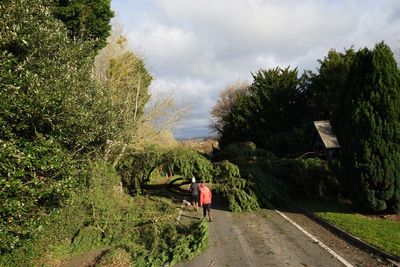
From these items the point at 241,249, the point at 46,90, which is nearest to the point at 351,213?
the point at 241,249

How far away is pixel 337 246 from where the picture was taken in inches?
499

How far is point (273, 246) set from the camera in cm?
1307

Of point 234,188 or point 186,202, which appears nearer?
point 234,188

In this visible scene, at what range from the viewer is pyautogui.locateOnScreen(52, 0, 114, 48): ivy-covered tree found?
17438 mm

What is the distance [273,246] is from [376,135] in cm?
700

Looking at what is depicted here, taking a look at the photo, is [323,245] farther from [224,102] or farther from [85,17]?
[224,102]

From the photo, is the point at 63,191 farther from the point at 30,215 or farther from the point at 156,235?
the point at 156,235

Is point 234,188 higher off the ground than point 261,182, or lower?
lower

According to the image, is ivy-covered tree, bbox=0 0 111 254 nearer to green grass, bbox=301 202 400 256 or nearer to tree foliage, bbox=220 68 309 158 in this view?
green grass, bbox=301 202 400 256

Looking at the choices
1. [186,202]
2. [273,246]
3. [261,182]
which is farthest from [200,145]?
[273,246]

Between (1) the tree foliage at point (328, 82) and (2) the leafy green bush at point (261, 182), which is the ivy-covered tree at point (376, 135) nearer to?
(2) the leafy green bush at point (261, 182)

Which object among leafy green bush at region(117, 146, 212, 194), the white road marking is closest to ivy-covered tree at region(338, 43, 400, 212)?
the white road marking

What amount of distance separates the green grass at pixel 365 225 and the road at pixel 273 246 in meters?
0.69

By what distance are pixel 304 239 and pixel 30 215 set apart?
899 cm
